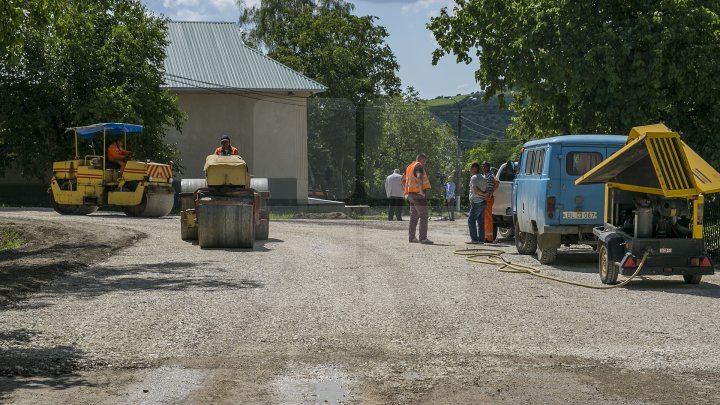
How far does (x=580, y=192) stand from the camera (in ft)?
57.0

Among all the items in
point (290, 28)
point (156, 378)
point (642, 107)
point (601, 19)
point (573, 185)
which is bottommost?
point (156, 378)

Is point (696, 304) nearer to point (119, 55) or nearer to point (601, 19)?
point (601, 19)

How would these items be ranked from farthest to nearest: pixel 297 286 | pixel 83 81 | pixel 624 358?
pixel 83 81, pixel 297 286, pixel 624 358

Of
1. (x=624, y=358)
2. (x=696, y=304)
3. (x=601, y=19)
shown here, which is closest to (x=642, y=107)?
(x=601, y=19)

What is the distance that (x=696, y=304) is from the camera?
487 inches

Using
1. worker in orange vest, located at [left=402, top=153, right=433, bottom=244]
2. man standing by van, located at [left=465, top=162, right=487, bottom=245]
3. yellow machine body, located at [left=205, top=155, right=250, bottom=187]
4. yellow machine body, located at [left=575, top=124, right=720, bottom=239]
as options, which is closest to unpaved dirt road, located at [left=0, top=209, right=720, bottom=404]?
yellow machine body, located at [left=575, top=124, right=720, bottom=239]

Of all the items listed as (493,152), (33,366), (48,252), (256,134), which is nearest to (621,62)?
(48,252)

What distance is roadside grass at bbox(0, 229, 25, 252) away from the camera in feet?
76.3

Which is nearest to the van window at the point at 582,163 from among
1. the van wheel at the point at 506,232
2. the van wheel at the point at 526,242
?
the van wheel at the point at 526,242

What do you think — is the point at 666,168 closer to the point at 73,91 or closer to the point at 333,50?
the point at 73,91

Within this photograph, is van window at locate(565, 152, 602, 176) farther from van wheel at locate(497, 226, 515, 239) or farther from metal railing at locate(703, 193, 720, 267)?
van wheel at locate(497, 226, 515, 239)

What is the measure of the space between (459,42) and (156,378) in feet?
73.0

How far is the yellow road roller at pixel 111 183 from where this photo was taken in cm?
2905

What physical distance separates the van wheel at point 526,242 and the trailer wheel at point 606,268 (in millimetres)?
4229
